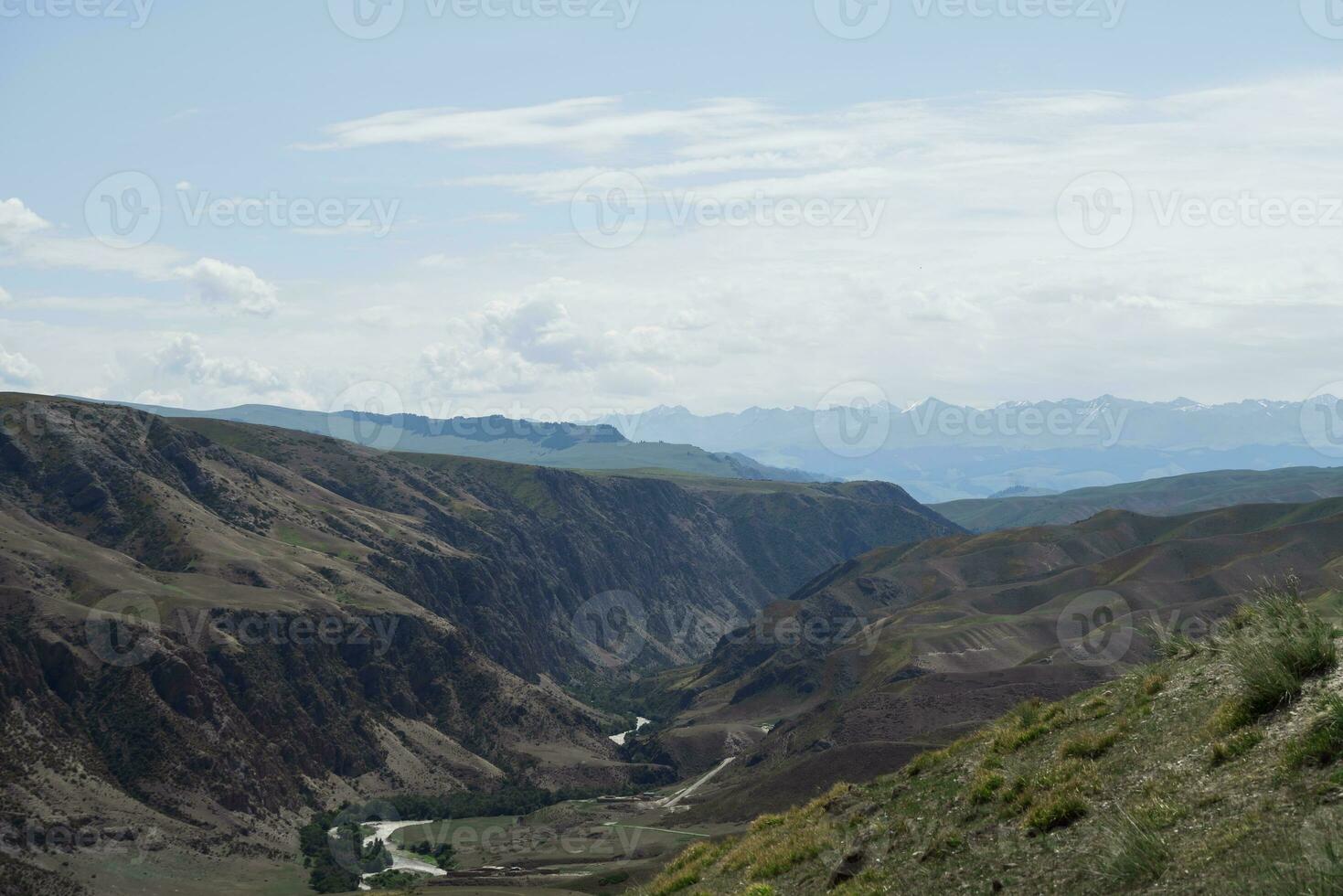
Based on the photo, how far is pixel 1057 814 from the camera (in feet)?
53.3

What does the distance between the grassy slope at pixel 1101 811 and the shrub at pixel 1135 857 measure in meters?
0.02

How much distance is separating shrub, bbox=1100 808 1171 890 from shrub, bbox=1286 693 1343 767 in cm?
197

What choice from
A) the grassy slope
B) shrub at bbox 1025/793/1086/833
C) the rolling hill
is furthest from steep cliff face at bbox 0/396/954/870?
shrub at bbox 1025/793/1086/833

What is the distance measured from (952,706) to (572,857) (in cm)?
4419

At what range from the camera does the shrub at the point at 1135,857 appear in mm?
12992

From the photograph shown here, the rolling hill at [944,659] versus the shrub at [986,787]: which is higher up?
the shrub at [986,787]

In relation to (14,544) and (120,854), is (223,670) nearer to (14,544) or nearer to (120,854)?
(14,544)

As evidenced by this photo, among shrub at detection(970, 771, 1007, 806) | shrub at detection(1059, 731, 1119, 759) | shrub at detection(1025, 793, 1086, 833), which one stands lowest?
shrub at detection(970, 771, 1007, 806)

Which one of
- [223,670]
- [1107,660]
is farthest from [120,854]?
[1107,660]

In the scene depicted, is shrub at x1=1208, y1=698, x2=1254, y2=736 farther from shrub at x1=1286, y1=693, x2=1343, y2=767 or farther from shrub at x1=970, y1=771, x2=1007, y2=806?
shrub at x1=970, y1=771, x2=1007, y2=806

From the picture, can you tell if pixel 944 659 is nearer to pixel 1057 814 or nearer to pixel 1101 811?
pixel 1057 814

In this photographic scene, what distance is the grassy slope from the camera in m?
12.6

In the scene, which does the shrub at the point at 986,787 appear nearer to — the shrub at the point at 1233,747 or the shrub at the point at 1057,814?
the shrub at the point at 1057,814

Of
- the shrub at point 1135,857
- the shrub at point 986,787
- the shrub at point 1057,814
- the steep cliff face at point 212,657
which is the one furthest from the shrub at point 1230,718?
the steep cliff face at point 212,657
